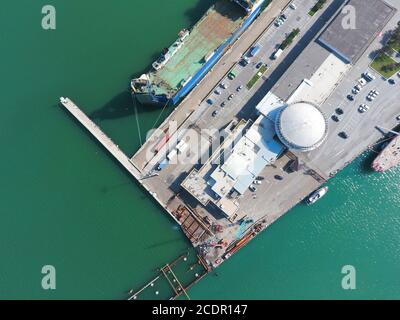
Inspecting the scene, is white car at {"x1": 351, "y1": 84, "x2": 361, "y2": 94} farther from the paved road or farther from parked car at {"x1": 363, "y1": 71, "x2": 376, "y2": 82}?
the paved road

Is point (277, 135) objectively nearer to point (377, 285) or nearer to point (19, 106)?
point (377, 285)

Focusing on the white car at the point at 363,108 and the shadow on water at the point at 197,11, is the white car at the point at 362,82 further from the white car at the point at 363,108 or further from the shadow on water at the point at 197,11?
the shadow on water at the point at 197,11

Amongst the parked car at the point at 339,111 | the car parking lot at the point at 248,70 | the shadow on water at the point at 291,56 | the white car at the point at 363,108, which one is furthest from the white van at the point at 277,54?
the white car at the point at 363,108

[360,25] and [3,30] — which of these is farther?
[3,30]

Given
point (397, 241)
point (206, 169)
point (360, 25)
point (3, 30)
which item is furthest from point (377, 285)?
point (3, 30)

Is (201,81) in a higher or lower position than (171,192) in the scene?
higher

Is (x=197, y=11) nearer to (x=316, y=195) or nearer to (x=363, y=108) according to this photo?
(x=363, y=108)

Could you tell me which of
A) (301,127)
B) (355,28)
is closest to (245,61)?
(301,127)
